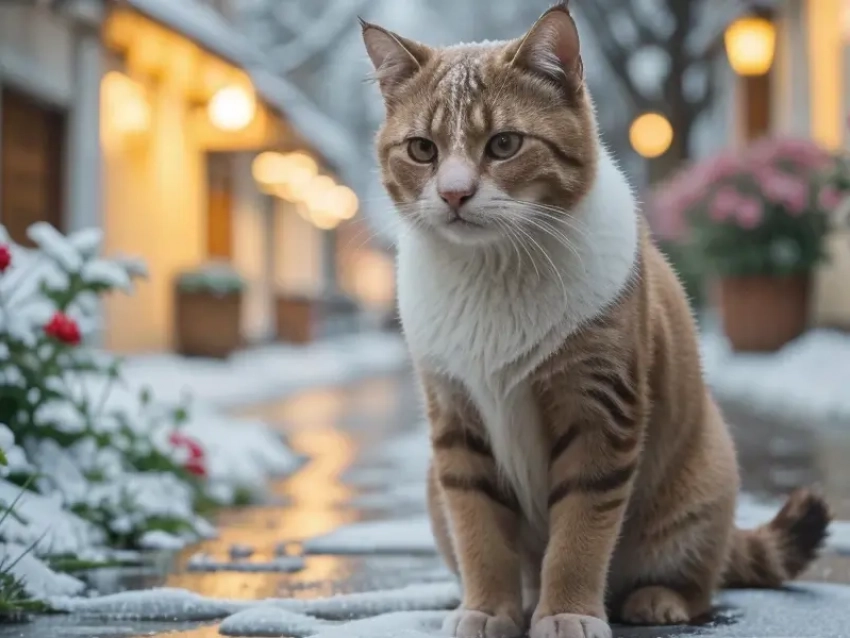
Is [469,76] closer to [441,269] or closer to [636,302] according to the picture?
[441,269]

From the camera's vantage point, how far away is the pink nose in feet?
8.21

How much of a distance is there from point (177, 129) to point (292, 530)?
12.0m

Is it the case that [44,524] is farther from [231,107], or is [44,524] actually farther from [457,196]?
[231,107]

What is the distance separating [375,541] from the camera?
402 centimetres

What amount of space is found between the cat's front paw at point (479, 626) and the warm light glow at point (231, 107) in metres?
12.2

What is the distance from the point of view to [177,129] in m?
15.7

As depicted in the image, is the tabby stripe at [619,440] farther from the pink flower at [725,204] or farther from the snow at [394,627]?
the pink flower at [725,204]

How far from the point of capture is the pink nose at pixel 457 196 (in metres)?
2.50

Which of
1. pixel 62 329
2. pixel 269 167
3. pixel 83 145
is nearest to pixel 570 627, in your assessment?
pixel 62 329

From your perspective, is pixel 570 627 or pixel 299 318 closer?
pixel 570 627

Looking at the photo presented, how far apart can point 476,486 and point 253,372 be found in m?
11.5

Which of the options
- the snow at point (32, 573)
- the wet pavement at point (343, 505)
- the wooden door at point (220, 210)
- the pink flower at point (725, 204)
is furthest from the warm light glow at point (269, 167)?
the snow at point (32, 573)

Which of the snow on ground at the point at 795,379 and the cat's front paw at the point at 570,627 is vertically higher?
the snow on ground at the point at 795,379

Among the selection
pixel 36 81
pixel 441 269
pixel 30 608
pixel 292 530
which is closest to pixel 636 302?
pixel 441 269
